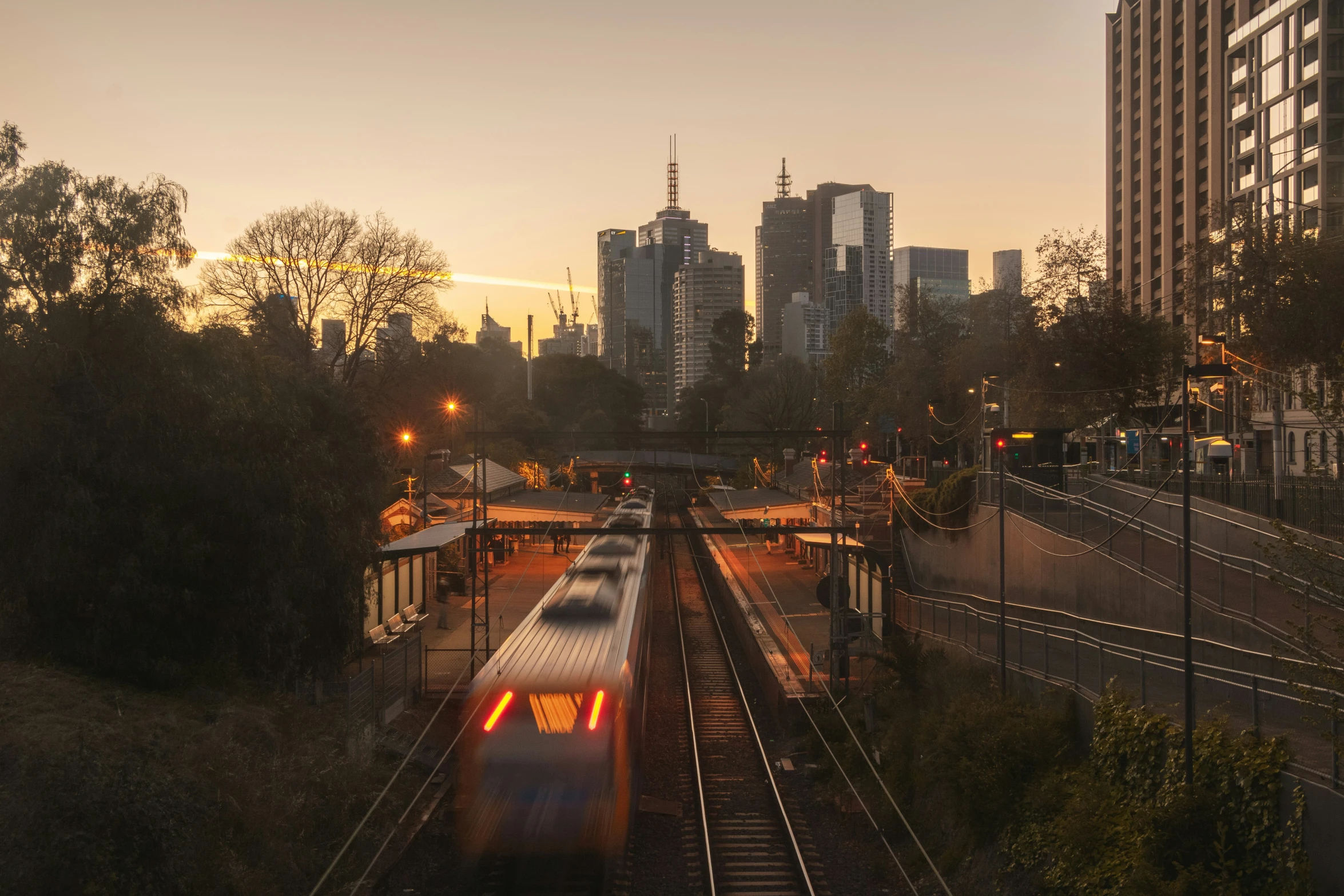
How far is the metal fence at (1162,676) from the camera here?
9141 mm

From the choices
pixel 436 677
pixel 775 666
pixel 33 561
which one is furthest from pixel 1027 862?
pixel 33 561

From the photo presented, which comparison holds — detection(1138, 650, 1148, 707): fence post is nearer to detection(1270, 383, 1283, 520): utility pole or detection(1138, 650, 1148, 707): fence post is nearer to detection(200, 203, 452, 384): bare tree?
detection(1270, 383, 1283, 520): utility pole

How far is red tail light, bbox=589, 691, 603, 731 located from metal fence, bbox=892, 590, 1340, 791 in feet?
20.0

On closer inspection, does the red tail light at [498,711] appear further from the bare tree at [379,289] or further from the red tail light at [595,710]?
the bare tree at [379,289]

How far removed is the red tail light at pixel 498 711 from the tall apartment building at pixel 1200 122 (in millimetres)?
24589

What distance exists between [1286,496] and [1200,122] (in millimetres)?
51209

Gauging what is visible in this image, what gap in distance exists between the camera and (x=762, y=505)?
3438 centimetres

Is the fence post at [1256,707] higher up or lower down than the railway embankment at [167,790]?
higher up

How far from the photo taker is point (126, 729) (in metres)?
12.1

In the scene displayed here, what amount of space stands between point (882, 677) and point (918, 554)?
15.7 meters

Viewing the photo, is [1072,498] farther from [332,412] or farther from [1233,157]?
[1233,157]

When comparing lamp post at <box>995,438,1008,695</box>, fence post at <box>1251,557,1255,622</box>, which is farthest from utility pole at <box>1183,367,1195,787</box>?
fence post at <box>1251,557,1255,622</box>

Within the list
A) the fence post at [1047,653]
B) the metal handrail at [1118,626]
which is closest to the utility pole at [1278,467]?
the metal handrail at [1118,626]

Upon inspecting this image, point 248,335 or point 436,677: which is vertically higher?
point 248,335
